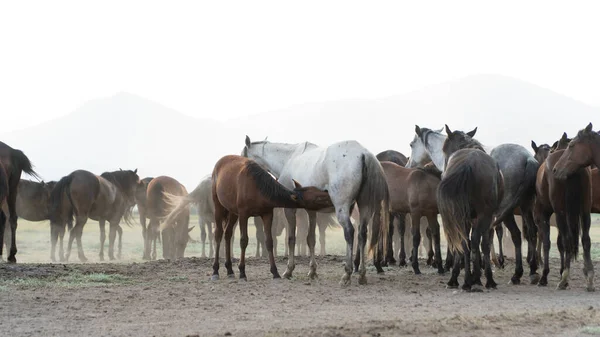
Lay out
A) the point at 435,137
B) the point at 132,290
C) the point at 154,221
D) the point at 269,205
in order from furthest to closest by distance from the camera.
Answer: the point at 154,221 < the point at 435,137 < the point at 269,205 < the point at 132,290

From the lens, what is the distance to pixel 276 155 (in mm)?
14406

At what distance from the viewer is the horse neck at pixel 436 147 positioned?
1398 centimetres

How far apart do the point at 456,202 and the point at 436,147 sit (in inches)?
140

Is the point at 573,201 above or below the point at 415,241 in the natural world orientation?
above

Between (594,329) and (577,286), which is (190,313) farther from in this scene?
(577,286)

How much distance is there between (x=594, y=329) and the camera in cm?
781

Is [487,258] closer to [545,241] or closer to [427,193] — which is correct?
[545,241]

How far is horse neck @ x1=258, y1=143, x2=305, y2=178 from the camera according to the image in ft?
46.9

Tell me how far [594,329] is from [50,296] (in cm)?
702

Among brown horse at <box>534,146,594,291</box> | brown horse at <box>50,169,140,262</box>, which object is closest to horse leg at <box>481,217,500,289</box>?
brown horse at <box>534,146,594,291</box>

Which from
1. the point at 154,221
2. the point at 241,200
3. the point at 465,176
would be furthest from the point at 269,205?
the point at 154,221

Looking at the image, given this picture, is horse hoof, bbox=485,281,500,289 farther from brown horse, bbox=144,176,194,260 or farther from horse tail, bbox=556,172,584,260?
brown horse, bbox=144,176,194,260

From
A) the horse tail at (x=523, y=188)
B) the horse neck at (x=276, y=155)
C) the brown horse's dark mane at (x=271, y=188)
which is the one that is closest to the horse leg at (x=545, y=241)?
the horse tail at (x=523, y=188)

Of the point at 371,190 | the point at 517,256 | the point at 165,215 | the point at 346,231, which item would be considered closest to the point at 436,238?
the point at 517,256
